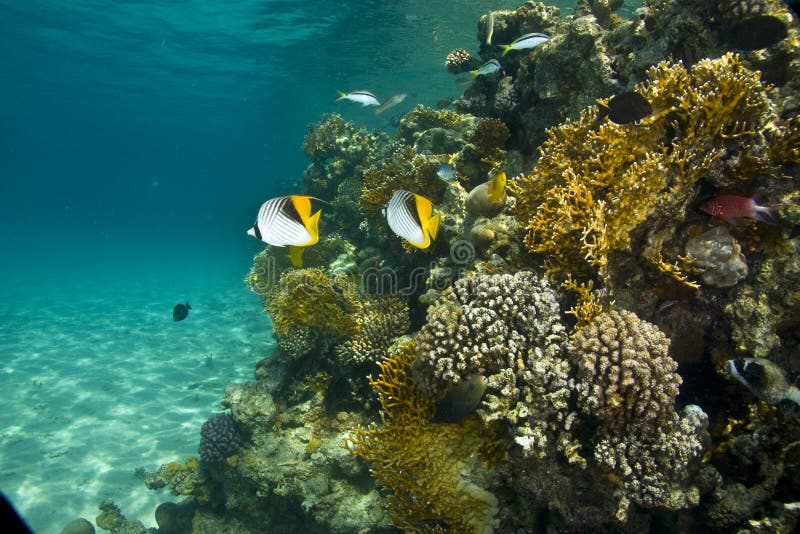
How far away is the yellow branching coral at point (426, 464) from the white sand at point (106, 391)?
23.3 ft

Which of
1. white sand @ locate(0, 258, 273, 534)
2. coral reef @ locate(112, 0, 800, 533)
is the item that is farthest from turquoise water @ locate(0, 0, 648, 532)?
coral reef @ locate(112, 0, 800, 533)

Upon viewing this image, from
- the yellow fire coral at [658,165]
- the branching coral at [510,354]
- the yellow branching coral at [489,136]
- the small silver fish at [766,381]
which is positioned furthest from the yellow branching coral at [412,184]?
the small silver fish at [766,381]

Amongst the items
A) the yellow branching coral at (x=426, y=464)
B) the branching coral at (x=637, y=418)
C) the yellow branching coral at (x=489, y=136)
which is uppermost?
the yellow branching coral at (x=489, y=136)

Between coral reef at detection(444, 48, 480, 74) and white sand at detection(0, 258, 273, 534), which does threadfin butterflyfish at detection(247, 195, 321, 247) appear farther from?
white sand at detection(0, 258, 273, 534)

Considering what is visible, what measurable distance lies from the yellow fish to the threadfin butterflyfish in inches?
104

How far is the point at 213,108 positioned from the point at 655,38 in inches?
2411

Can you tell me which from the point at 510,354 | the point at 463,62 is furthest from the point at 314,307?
the point at 463,62

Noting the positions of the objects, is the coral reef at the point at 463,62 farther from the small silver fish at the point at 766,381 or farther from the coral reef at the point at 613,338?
the small silver fish at the point at 766,381

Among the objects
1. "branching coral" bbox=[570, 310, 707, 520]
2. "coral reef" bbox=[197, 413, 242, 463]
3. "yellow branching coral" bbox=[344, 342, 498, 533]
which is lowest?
"coral reef" bbox=[197, 413, 242, 463]

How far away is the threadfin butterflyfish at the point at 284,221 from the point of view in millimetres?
2555

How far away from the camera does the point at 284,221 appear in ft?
8.45

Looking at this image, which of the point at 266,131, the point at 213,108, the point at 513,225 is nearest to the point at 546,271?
the point at 513,225

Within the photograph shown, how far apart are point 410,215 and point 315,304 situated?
3739 mm

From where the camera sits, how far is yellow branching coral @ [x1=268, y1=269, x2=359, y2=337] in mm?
6016
